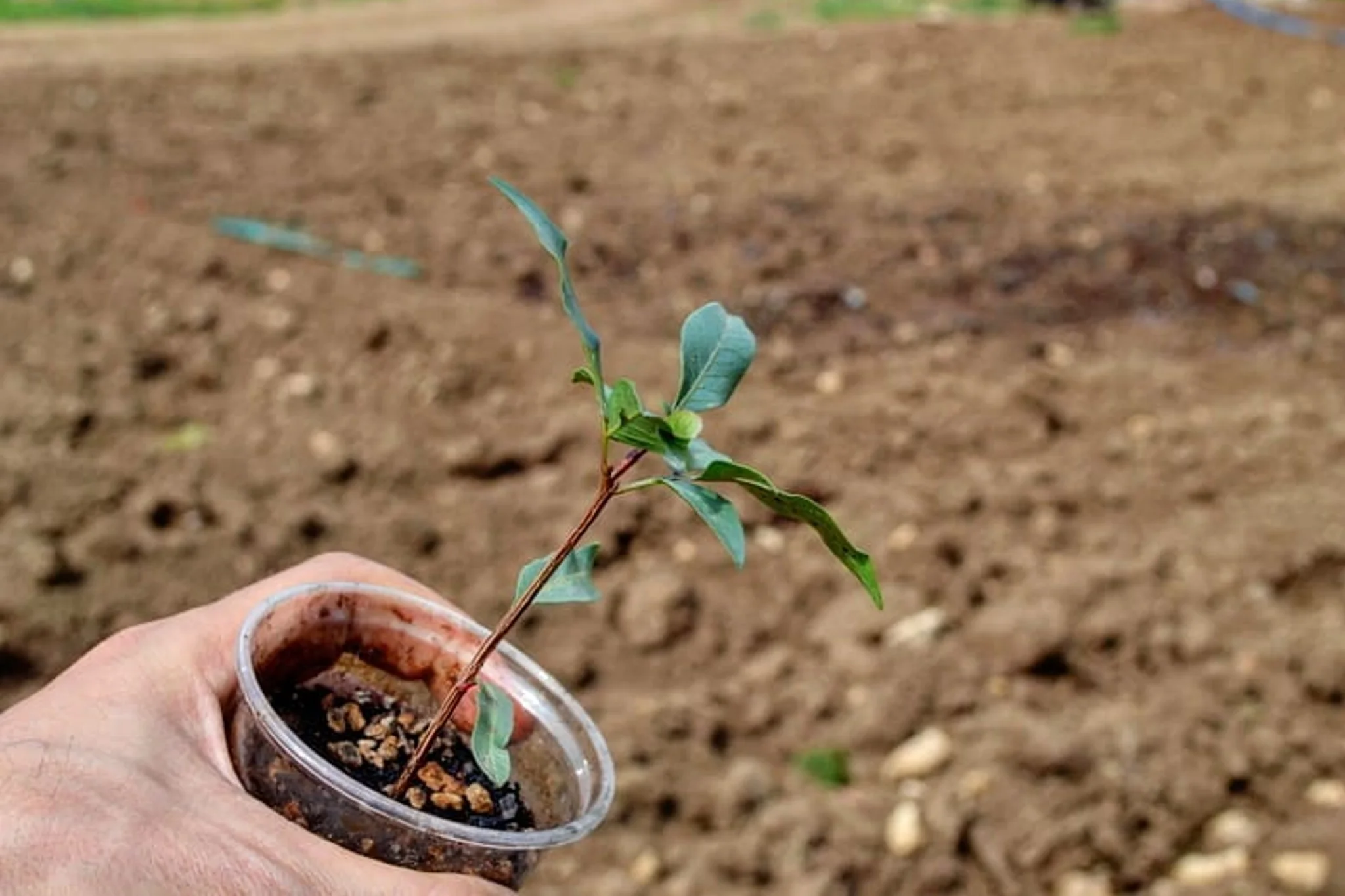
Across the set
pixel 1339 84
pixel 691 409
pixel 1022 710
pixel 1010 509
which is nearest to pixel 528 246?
pixel 1010 509

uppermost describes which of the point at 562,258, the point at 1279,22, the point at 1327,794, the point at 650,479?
the point at 562,258

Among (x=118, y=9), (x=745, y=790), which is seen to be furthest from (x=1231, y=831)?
(x=118, y=9)

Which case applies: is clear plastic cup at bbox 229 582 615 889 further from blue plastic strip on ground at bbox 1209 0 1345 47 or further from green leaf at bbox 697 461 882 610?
blue plastic strip on ground at bbox 1209 0 1345 47

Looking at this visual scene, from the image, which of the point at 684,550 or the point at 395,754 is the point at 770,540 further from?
the point at 395,754

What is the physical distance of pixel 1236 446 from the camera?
171 inches

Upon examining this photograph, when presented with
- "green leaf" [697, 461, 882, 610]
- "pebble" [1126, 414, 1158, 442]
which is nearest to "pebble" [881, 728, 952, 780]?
"pebble" [1126, 414, 1158, 442]

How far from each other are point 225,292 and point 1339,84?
661cm

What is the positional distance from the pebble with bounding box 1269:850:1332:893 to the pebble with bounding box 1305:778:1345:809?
0.68ft

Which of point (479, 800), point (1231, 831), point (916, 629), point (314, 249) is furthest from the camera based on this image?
point (314, 249)

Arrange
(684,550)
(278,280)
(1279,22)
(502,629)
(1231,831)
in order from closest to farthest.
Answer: (502,629)
(1231,831)
(684,550)
(278,280)
(1279,22)

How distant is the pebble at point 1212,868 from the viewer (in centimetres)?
281

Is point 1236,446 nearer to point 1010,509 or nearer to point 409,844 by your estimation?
point 1010,509

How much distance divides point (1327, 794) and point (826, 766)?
1.02 metres

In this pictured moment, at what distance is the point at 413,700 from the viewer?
1.40 m
